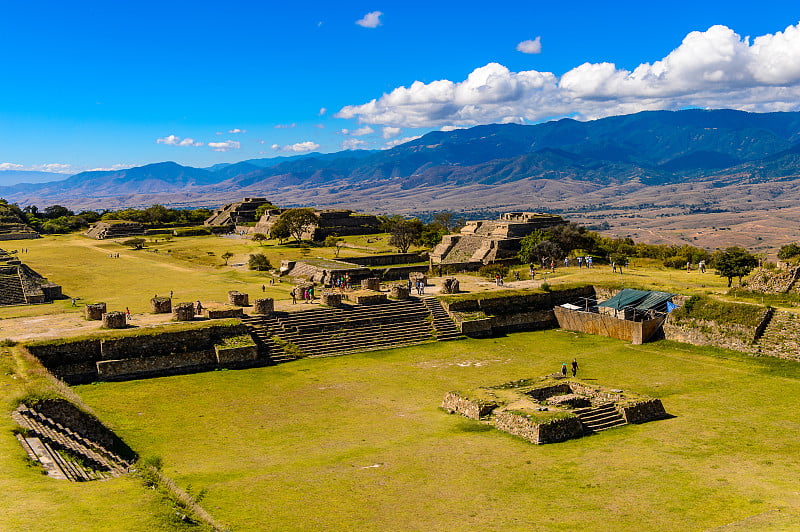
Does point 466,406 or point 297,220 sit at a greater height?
point 297,220

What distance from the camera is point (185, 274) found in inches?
2037

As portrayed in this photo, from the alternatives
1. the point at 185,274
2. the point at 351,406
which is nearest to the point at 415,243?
the point at 185,274

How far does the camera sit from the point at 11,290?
1694 inches

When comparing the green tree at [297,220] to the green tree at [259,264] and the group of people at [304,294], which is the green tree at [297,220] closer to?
the green tree at [259,264]

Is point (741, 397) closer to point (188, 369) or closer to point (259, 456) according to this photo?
point (259, 456)

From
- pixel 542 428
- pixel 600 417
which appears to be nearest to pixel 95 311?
pixel 542 428

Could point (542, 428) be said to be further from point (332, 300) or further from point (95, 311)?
point (95, 311)

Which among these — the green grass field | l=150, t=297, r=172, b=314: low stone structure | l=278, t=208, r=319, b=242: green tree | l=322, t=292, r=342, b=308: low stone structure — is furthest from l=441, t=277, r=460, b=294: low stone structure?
l=278, t=208, r=319, b=242: green tree

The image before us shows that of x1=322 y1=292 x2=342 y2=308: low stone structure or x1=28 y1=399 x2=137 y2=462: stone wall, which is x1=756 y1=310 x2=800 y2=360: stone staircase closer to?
x1=322 y1=292 x2=342 y2=308: low stone structure

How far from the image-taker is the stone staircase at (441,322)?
3516 cm

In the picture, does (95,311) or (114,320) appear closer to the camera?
(114,320)

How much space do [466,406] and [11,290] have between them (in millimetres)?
34822

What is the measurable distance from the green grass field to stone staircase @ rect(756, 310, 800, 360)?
1128 mm

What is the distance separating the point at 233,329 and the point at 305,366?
395 cm
